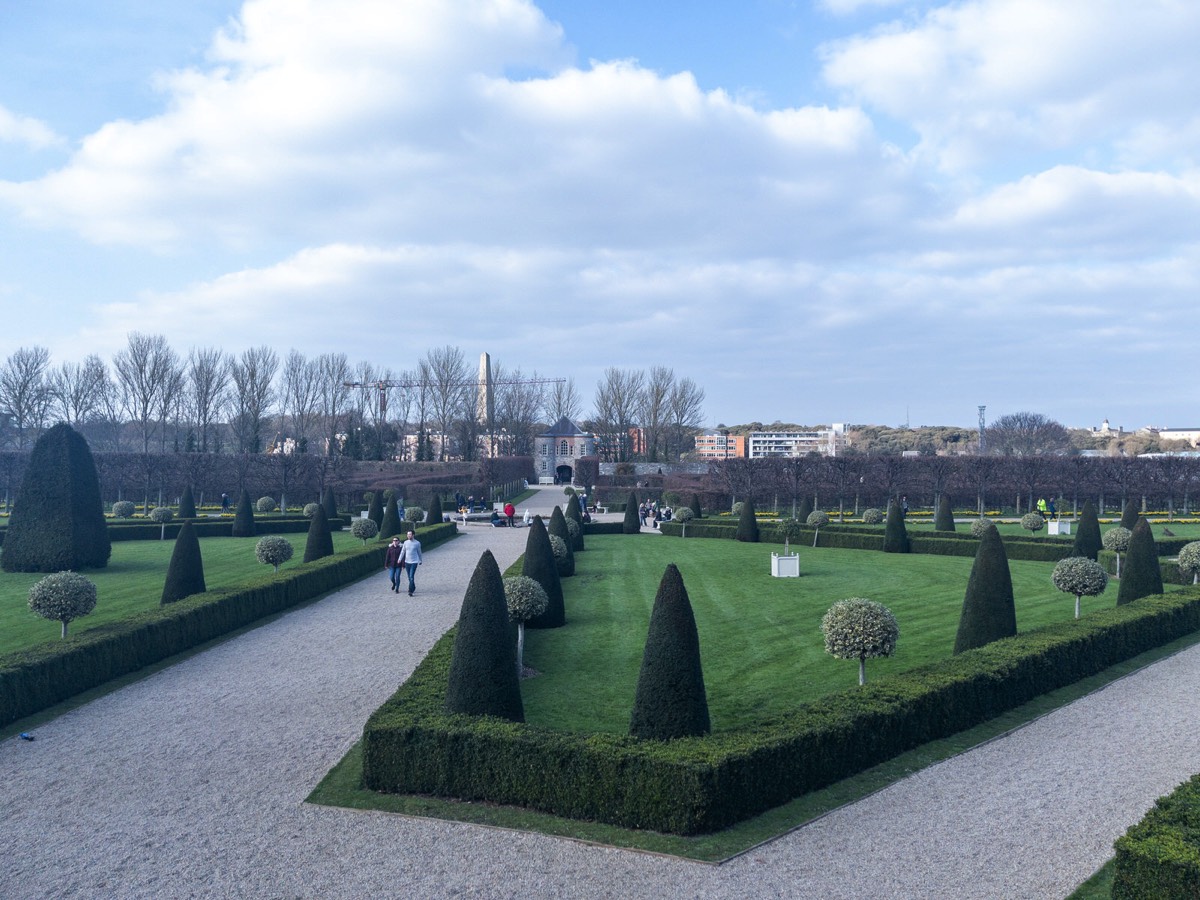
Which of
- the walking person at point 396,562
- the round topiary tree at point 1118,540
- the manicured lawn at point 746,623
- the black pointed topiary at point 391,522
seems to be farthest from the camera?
the black pointed topiary at point 391,522

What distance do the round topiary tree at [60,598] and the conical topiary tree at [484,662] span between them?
850cm

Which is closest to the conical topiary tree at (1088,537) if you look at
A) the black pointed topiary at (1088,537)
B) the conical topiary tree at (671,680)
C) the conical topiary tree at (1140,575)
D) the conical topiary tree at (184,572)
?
the black pointed topiary at (1088,537)

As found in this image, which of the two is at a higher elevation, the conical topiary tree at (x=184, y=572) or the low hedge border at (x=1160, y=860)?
the conical topiary tree at (x=184, y=572)

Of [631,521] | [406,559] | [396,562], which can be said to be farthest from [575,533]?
[406,559]

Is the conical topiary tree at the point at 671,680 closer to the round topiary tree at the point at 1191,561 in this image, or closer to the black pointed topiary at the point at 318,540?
the black pointed topiary at the point at 318,540

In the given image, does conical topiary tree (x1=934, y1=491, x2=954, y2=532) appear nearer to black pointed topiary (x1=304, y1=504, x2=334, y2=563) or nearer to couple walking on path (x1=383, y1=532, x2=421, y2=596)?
couple walking on path (x1=383, y1=532, x2=421, y2=596)

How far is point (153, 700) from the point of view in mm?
12227

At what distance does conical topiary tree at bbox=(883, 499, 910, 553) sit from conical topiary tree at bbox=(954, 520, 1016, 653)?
17.5 m

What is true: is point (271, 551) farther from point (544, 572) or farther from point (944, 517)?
point (944, 517)

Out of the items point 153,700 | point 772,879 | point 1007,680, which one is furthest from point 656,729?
point 153,700

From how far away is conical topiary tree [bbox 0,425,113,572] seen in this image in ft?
76.9

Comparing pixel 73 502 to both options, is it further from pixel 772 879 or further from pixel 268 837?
pixel 772 879

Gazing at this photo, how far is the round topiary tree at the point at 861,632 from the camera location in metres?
12.0

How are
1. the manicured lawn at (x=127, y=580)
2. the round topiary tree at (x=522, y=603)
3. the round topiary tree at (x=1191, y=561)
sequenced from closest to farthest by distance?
the round topiary tree at (x=522, y=603)
the manicured lawn at (x=127, y=580)
the round topiary tree at (x=1191, y=561)
